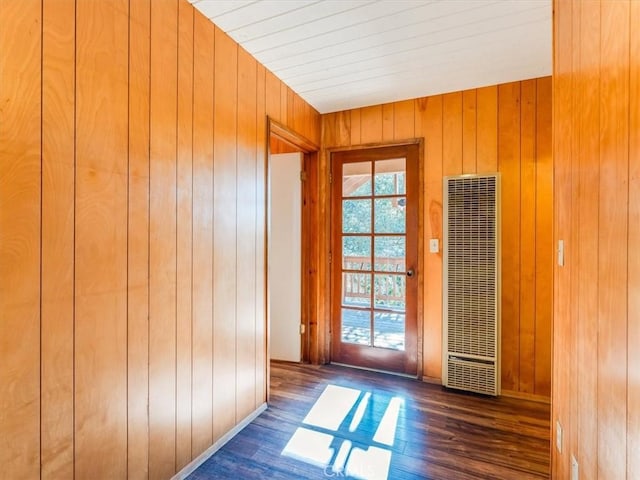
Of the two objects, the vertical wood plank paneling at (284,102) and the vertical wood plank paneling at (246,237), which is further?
the vertical wood plank paneling at (284,102)

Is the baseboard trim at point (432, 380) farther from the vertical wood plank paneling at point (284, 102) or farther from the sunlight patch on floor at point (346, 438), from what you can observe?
the vertical wood plank paneling at point (284, 102)

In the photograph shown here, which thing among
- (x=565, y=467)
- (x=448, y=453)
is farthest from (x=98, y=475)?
(x=565, y=467)

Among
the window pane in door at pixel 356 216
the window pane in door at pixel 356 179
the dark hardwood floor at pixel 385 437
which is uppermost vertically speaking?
the window pane in door at pixel 356 179

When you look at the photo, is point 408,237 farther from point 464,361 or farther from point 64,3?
point 64,3

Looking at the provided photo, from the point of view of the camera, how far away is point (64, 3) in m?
1.19

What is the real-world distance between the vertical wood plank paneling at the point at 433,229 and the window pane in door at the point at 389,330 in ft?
0.71

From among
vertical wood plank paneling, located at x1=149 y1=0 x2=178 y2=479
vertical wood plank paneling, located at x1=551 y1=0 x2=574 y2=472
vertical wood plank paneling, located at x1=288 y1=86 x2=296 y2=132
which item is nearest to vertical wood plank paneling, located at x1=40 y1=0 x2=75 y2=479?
vertical wood plank paneling, located at x1=149 y1=0 x2=178 y2=479

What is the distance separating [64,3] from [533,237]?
3.06 metres

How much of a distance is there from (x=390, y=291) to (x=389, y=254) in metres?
0.34

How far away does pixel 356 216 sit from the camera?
318 centimetres

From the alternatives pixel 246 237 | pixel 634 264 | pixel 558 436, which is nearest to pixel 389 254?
pixel 246 237

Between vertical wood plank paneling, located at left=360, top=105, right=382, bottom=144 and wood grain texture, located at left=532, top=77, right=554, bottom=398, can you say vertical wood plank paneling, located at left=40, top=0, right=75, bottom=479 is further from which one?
wood grain texture, located at left=532, top=77, right=554, bottom=398

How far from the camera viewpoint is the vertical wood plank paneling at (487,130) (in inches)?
105

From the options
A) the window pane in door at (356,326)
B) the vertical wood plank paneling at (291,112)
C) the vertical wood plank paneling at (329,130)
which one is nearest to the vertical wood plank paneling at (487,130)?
the vertical wood plank paneling at (329,130)
